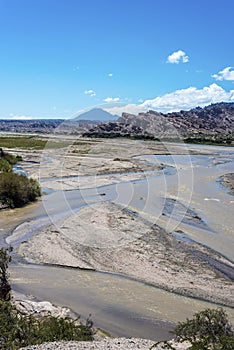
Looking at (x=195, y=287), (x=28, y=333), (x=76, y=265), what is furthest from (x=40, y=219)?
(x=28, y=333)

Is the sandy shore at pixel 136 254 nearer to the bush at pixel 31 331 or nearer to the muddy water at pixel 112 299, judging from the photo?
the muddy water at pixel 112 299

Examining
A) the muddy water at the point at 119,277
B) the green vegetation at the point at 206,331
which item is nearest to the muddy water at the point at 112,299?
the muddy water at the point at 119,277

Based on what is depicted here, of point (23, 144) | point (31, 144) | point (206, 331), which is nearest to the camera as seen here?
point (206, 331)

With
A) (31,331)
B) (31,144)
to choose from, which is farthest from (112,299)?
(31,144)

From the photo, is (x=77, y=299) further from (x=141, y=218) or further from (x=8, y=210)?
(x=8, y=210)

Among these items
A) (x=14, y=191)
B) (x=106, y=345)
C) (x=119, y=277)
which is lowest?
(x=119, y=277)

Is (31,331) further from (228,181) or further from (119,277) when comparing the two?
(228,181)
